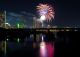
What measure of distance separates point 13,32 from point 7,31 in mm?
4660

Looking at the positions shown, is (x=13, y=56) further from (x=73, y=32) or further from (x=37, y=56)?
(x=73, y=32)

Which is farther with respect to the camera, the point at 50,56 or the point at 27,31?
the point at 27,31

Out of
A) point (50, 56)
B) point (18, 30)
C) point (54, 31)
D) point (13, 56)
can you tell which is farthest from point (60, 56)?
point (54, 31)

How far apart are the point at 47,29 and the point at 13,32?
19722mm

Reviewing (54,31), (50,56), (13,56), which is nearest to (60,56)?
(50,56)

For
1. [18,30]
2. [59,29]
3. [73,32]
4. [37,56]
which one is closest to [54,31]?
[59,29]

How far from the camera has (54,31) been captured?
511ft

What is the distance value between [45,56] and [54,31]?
102401 mm

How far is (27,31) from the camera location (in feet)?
518

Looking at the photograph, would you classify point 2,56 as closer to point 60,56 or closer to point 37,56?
point 37,56

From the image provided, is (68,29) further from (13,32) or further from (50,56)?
(50,56)

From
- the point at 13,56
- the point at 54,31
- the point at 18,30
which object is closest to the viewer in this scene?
the point at 13,56

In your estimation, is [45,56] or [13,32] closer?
[45,56]

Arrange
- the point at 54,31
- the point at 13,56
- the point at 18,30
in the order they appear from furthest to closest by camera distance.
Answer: the point at 54,31 → the point at 18,30 → the point at 13,56
